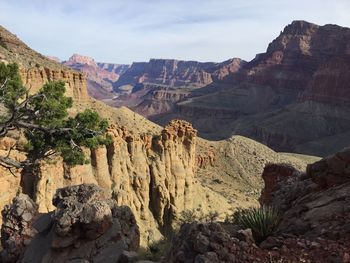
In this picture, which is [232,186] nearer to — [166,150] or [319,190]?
[166,150]

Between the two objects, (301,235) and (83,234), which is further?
(83,234)

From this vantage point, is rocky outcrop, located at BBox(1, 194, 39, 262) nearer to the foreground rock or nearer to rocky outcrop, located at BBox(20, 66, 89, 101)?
the foreground rock

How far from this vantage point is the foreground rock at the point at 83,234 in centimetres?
1097

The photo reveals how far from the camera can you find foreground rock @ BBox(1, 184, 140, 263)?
10969 mm

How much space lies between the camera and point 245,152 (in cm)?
7588

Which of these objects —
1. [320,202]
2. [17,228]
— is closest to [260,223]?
[320,202]

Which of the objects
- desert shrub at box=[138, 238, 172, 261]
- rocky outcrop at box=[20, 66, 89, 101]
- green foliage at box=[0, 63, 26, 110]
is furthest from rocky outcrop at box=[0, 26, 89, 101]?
desert shrub at box=[138, 238, 172, 261]

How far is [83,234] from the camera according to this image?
11.2 meters

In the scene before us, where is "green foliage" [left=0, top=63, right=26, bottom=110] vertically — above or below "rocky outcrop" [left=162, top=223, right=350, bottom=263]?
above

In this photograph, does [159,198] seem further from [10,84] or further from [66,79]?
[66,79]

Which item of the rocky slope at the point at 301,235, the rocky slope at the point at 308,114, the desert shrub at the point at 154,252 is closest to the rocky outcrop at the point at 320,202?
the rocky slope at the point at 301,235

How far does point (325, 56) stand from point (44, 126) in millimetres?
190985

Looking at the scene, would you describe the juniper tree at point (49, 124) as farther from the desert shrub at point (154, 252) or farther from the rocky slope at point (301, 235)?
the rocky slope at point (301, 235)

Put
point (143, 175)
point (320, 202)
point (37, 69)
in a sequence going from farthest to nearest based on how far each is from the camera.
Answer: point (37, 69) → point (143, 175) → point (320, 202)
